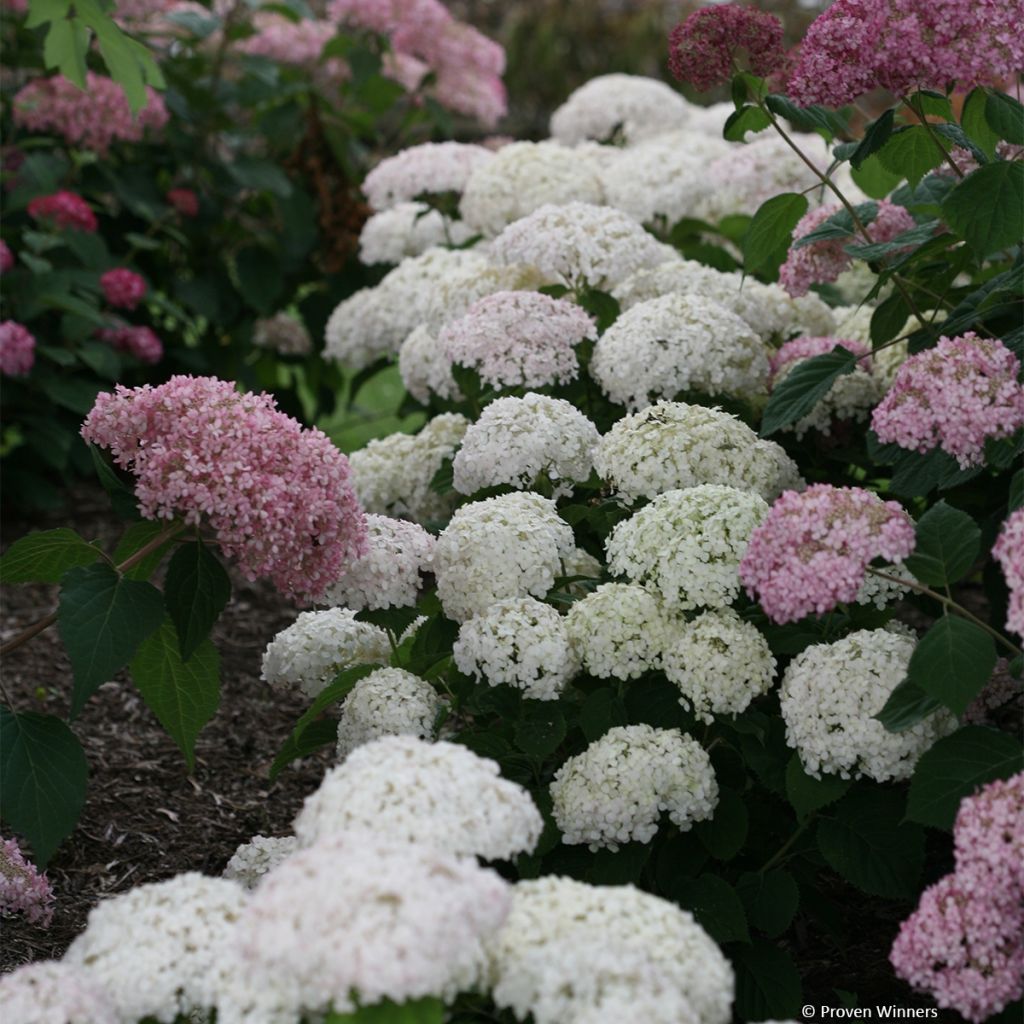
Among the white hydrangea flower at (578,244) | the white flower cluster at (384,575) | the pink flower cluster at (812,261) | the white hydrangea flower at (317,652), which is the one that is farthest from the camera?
the white hydrangea flower at (578,244)

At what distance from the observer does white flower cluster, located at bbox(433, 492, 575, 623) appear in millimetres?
2574

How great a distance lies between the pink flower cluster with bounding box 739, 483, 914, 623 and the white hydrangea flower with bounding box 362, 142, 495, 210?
2704 mm

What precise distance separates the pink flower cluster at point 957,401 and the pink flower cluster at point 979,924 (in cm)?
64

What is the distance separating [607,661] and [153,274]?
438 cm

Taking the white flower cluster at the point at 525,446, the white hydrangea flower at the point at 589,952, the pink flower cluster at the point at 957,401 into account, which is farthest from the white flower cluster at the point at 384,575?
the white hydrangea flower at the point at 589,952

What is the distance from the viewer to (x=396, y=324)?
13.9ft

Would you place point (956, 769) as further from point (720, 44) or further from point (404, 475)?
point (404, 475)

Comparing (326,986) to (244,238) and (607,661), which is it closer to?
(607,661)

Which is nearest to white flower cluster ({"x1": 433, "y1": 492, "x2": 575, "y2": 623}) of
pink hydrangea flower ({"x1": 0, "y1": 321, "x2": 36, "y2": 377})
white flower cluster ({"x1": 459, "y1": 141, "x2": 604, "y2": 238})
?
white flower cluster ({"x1": 459, "y1": 141, "x2": 604, "y2": 238})

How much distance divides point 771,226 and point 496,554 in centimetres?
104

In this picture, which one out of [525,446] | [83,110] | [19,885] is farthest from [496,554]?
[83,110]

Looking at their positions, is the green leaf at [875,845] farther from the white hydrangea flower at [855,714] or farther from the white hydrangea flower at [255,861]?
the white hydrangea flower at [255,861]

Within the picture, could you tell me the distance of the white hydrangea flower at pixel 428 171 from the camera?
4672 mm

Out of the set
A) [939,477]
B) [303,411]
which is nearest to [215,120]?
[303,411]
